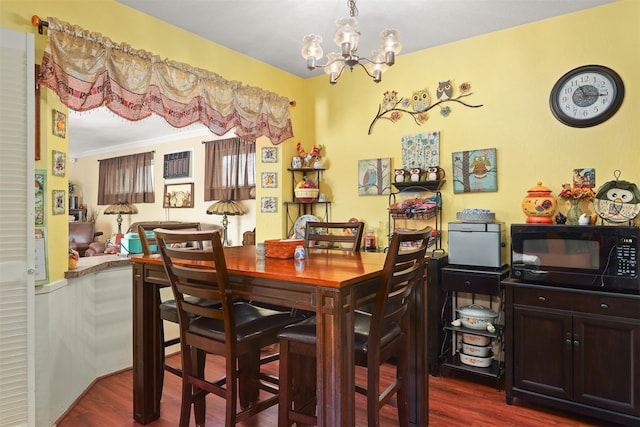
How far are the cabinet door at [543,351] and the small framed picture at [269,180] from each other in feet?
7.76

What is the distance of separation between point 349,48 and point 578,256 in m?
1.84

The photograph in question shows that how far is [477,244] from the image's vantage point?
111 inches

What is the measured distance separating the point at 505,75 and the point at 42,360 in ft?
11.8

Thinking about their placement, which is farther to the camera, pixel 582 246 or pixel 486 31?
pixel 486 31

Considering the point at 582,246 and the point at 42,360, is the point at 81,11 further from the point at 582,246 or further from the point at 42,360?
the point at 582,246

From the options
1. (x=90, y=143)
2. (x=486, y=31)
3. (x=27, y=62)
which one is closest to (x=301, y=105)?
(x=486, y=31)

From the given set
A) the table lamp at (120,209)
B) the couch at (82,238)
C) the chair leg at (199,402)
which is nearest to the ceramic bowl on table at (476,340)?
the chair leg at (199,402)

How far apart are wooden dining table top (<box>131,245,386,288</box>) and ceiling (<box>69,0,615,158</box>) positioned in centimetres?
166

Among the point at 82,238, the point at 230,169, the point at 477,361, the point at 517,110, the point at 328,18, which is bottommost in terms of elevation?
the point at 477,361

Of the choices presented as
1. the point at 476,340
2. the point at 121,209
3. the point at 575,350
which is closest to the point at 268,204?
the point at 476,340

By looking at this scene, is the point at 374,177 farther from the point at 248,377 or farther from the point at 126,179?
the point at 126,179

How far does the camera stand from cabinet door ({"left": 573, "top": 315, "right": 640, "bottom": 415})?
2.14 m

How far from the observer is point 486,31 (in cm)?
299

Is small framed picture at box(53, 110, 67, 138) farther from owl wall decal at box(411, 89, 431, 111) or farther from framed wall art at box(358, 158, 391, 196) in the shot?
owl wall decal at box(411, 89, 431, 111)
